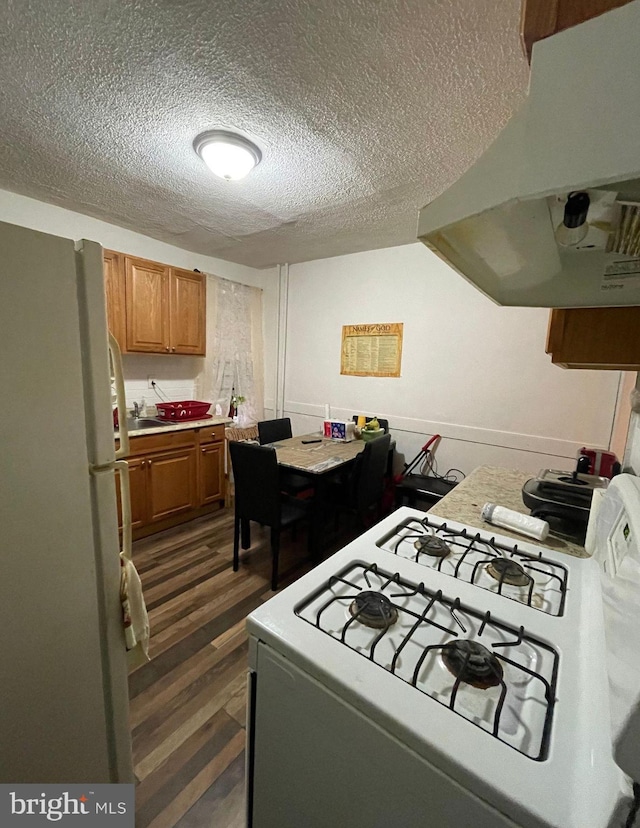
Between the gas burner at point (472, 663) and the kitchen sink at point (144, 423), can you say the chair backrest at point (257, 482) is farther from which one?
the gas burner at point (472, 663)

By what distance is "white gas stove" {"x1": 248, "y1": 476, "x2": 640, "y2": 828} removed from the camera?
41 cm

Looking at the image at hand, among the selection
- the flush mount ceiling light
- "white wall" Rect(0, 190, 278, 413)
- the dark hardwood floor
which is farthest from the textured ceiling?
the dark hardwood floor

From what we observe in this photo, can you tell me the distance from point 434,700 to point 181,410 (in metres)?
2.91

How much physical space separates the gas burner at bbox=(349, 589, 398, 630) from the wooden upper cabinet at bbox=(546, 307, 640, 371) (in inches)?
37.8

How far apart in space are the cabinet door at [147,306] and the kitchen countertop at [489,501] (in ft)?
8.40

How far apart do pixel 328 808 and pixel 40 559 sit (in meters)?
0.78

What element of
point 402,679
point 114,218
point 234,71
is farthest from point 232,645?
point 114,218

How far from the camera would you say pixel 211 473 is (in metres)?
3.13

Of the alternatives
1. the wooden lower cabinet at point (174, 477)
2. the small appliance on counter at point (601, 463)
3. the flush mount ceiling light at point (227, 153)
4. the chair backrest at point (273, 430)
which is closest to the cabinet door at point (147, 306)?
the wooden lower cabinet at point (174, 477)

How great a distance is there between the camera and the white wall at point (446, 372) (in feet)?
7.79

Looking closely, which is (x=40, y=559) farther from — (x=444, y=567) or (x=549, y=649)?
(x=549, y=649)

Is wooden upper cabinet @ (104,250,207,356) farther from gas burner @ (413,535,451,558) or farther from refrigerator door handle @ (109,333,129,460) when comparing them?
gas burner @ (413,535,451,558)

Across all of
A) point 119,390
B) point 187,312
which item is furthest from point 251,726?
point 187,312

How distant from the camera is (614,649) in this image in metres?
0.41
